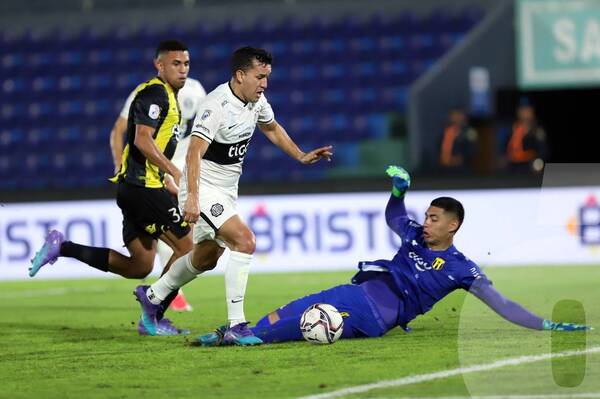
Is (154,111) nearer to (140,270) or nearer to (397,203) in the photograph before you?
(140,270)

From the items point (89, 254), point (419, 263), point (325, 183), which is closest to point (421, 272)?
point (419, 263)

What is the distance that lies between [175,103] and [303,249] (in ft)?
21.0

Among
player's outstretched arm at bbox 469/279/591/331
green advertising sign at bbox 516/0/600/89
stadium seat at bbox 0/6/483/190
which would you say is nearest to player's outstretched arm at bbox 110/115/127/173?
player's outstretched arm at bbox 469/279/591/331

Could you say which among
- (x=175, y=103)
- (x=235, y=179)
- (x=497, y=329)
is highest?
(x=175, y=103)

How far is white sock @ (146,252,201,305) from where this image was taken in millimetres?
7980

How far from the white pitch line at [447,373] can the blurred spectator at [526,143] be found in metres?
10.1

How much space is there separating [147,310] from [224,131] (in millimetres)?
1530

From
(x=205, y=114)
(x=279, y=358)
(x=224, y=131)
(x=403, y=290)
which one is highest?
(x=205, y=114)

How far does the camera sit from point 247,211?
15109 millimetres

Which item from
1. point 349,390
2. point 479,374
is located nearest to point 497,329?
point 479,374

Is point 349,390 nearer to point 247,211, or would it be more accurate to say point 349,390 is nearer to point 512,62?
point 247,211

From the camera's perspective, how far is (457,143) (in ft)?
56.6

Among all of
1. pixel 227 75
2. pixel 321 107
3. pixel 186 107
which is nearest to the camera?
pixel 186 107

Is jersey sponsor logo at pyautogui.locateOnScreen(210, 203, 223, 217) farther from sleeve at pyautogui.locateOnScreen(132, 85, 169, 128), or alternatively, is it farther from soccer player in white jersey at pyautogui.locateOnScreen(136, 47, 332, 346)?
sleeve at pyautogui.locateOnScreen(132, 85, 169, 128)
